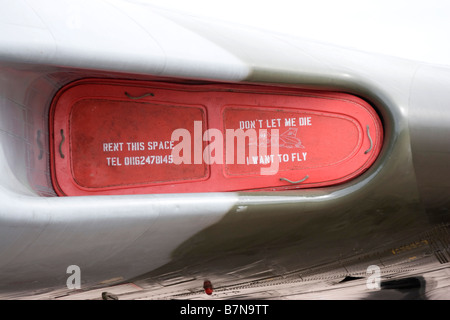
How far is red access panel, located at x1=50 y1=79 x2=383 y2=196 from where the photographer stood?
181 centimetres

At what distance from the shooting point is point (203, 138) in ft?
6.15

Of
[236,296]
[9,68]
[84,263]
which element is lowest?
[236,296]

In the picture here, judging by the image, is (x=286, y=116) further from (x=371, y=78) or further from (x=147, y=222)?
(x=147, y=222)

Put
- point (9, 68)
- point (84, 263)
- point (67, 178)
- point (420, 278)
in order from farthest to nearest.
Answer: point (420, 278)
point (67, 178)
point (84, 263)
point (9, 68)

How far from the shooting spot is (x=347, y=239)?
185 cm

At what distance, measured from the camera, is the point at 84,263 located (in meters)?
1.53

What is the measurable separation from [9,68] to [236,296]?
1.67m

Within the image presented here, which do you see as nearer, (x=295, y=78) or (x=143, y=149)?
(x=295, y=78)

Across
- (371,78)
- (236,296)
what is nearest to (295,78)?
(371,78)

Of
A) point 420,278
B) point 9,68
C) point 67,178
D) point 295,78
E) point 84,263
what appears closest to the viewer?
point 9,68

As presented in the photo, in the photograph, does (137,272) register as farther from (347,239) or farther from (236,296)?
(236,296)

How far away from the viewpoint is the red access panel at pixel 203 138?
1.81 m

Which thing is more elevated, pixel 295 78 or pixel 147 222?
pixel 295 78

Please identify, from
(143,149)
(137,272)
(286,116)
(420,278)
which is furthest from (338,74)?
(420,278)
